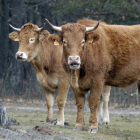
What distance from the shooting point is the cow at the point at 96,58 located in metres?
8.62

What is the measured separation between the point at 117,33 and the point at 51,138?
317 centimetres

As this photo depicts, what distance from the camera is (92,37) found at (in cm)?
879

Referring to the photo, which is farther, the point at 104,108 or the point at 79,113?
the point at 104,108

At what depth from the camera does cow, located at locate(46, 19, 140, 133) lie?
28.3 feet

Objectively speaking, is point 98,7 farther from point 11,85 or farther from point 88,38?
point 88,38

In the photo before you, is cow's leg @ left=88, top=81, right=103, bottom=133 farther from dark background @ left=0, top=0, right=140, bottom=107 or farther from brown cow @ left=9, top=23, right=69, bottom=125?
dark background @ left=0, top=0, right=140, bottom=107

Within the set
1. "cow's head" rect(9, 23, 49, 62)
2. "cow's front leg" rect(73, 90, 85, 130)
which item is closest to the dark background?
"cow's head" rect(9, 23, 49, 62)

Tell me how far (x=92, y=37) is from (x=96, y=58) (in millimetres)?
462

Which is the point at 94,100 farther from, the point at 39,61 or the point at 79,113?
the point at 39,61

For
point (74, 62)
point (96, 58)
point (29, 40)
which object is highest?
point (29, 40)

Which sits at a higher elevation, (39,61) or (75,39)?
(75,39)

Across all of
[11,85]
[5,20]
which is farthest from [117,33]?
[5,20]

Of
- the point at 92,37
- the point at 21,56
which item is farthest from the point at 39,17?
the point at 92,37

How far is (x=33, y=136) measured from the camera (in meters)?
7.52
